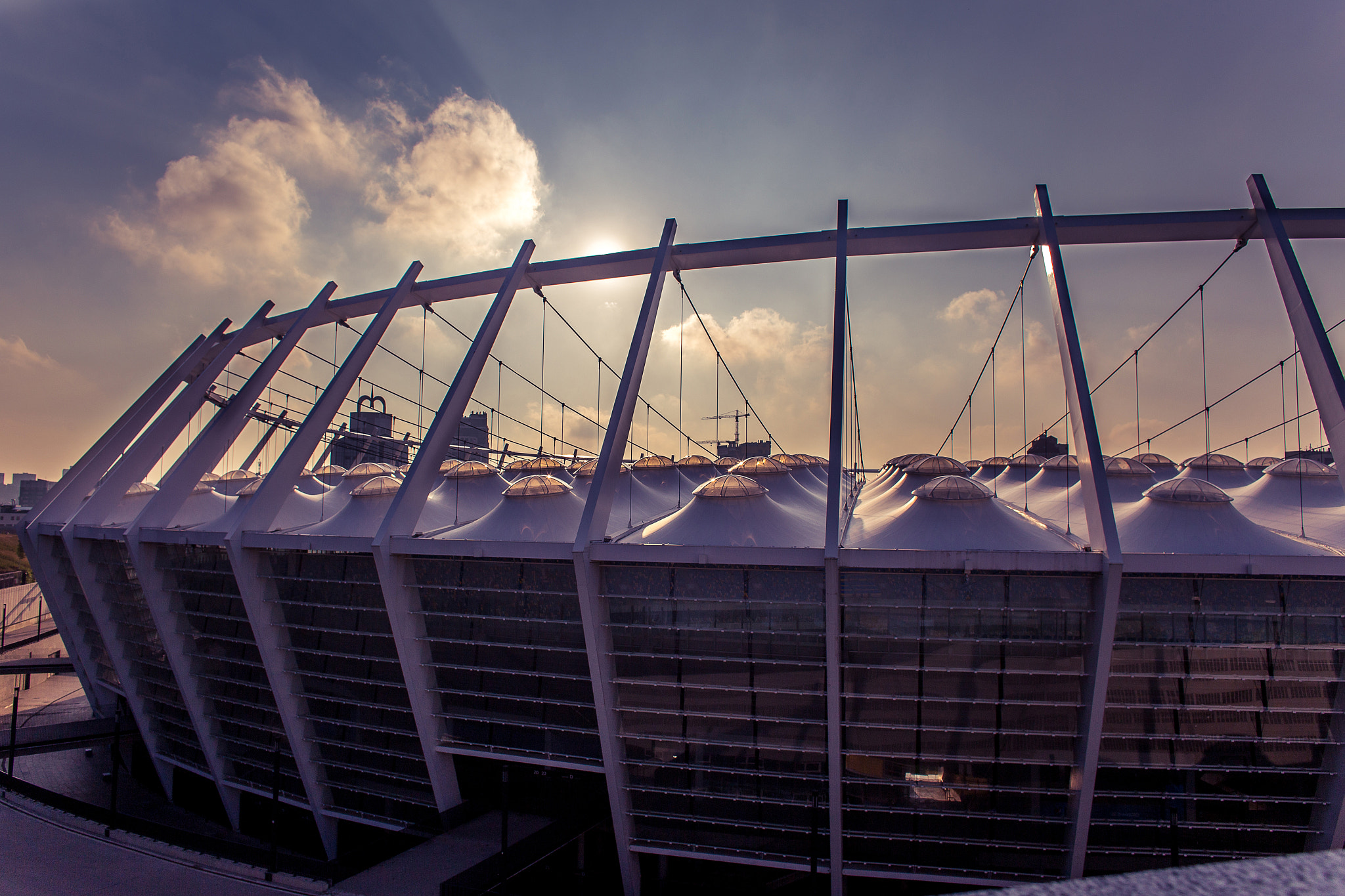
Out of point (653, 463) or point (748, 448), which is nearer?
point (653, 463)

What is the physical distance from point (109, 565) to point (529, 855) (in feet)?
63.9

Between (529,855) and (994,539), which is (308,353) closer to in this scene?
(529,855)

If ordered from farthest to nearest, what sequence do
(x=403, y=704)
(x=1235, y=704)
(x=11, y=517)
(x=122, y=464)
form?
(x=11, y=517) < (x=122, y=464) < (x=403, y=704) < (x=1235, y=704)

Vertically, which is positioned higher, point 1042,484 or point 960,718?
point 1042,484

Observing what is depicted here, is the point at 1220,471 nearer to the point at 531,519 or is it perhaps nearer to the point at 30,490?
the point at 531,519

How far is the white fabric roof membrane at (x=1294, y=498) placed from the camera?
19.9 meters

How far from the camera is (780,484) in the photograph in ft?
80.7

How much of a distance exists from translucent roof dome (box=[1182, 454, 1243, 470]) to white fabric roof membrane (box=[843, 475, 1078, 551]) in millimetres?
19056

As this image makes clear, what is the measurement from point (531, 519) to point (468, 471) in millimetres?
8453

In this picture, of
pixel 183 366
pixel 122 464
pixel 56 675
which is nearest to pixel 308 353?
pixel 183 366

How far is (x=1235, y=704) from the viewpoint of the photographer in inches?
559

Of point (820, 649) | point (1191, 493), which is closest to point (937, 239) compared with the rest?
point (1191, 493)

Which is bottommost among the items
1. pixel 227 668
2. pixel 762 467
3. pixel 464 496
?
pixel 227 668

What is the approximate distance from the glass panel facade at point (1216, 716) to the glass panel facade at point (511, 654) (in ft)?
41.1
